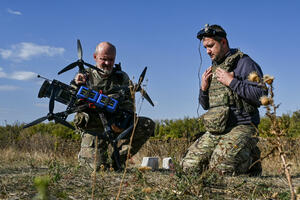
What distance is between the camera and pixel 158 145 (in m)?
10.6

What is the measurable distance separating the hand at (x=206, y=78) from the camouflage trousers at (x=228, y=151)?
701mm

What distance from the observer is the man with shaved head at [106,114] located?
16.4ft

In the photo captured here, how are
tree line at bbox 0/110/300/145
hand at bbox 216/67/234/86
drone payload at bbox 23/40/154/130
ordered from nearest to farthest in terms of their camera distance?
hand at bbox 216/67/234/86, drone payload at bbox 23/40/154/130, tree line at bbox 0/110/300/145

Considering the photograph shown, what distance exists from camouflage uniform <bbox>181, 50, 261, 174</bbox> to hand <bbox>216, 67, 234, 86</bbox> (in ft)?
0.62

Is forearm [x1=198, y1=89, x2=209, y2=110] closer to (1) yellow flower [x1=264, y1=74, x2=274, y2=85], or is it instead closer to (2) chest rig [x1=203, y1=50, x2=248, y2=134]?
(2) chest rig [x1=203, y1=50, x2=248, y2=134]

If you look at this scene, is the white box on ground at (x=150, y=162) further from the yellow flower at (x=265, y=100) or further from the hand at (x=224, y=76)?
the yellow flower at (x=265, y=100)

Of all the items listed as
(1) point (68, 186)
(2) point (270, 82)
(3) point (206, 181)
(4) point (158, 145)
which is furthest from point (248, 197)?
(4) point (158, 145)

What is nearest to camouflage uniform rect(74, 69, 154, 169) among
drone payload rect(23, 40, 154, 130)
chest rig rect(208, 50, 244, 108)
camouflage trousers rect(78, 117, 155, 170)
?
camouflage trousers rect(78, 117, 155, 170)

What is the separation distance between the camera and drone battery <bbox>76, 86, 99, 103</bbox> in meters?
4.66

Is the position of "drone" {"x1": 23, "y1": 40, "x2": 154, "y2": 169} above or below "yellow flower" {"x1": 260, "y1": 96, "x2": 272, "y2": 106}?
above

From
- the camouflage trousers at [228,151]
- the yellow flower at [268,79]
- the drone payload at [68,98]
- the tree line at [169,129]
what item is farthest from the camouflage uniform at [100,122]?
the yellow flower at [268,79]

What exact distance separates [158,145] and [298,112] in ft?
15.6

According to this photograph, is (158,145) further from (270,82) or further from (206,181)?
(270,82)

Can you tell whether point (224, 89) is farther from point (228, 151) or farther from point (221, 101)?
point (228, 151)
